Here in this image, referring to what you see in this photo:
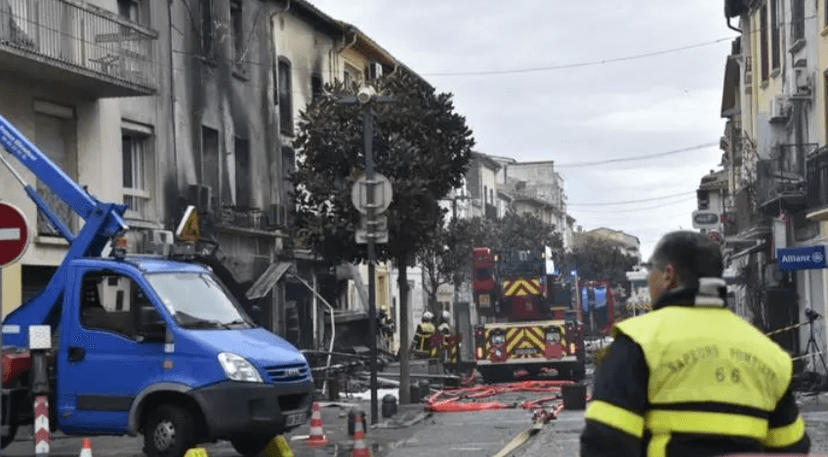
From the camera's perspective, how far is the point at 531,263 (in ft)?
119

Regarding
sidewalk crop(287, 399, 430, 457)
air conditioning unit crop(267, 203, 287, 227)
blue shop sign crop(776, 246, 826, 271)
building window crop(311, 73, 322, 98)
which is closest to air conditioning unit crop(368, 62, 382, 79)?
building window crop(311, 73, 322, 98)

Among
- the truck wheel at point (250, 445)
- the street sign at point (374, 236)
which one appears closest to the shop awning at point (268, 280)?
the street sign at point (374, 236)

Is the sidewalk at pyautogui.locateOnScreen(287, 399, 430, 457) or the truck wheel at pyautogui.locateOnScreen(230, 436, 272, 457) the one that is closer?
the truck wheel at pyautogui.locateOnScreen(230, 436, 272, 457)

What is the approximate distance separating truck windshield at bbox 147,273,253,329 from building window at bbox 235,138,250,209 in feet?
52.4

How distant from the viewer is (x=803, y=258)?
23.2 m

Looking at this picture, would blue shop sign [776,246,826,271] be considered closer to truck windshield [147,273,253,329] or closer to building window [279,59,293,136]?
truck windshield [147,273,253,329]

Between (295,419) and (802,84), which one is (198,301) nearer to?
(295,419)

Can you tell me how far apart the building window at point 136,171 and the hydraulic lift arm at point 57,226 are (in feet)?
30.2

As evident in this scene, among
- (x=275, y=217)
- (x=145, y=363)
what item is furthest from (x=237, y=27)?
(x=145, y=363)

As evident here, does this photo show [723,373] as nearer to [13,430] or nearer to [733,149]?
[13,430]

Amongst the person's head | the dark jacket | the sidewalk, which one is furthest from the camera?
the sidewalk

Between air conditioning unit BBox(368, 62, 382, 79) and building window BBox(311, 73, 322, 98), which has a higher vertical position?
air conditioning unit BBox(368, 62, 382, 79)

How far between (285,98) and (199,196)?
7.93m

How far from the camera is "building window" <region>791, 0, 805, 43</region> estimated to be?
99.4 ft
